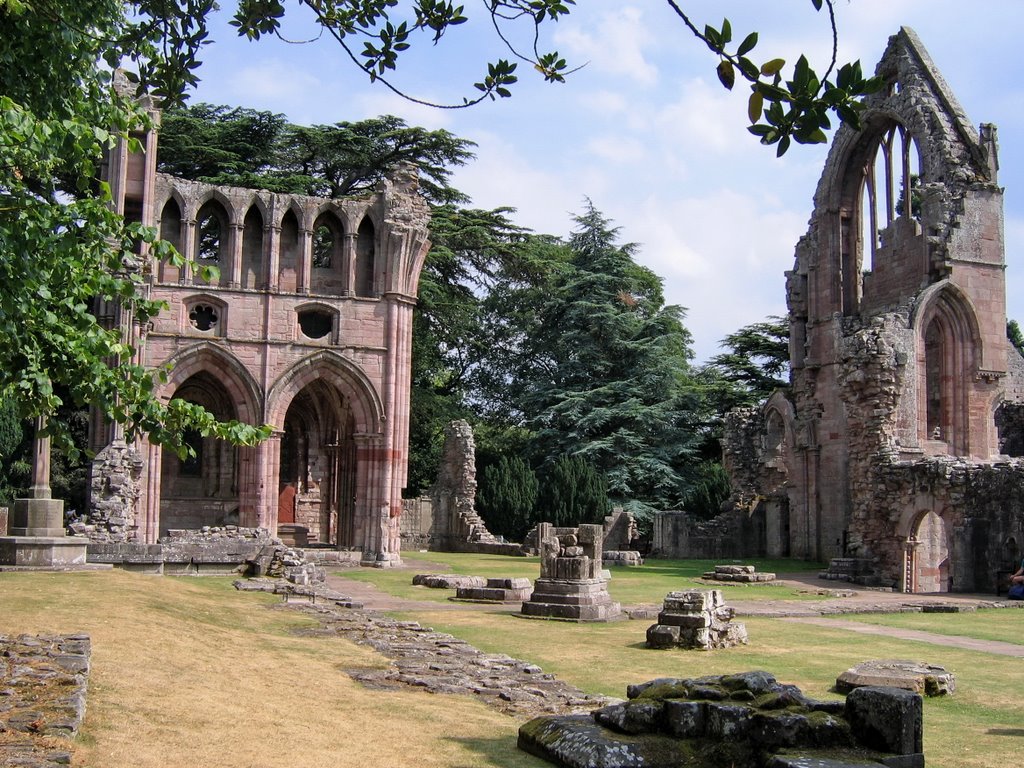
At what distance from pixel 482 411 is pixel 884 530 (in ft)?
80.7

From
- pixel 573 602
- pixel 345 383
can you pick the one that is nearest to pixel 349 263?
pixel 345 383

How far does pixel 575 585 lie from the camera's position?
53.1 ft

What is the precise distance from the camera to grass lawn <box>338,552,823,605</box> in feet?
66.2

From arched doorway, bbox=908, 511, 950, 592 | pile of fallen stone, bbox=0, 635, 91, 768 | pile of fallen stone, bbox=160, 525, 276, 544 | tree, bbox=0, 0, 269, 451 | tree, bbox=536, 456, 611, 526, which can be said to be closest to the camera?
pile of fallen stone, bbox=0, 635, 91, 768

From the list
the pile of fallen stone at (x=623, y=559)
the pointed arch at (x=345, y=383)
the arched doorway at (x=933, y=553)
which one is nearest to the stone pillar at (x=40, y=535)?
the pointed arch at (x=345, y=383)

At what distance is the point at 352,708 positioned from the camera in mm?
7848

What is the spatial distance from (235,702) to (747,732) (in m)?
3.63

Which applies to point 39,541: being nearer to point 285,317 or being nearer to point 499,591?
point 499,591

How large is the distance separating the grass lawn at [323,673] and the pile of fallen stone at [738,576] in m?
6.53

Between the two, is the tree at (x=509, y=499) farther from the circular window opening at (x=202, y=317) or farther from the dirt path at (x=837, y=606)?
the dirt path at (x=837, y=606)

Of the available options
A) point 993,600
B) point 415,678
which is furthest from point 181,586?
point 993,600

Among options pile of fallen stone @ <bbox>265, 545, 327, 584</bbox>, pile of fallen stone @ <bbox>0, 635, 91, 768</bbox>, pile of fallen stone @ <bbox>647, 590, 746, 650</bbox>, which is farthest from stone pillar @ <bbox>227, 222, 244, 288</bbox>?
pile of fallen stone @ <bbox>0, 635, 91, 768</bbox>

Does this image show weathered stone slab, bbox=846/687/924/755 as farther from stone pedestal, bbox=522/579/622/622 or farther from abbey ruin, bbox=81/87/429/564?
abbey ruin, bbox=81/87/429/564

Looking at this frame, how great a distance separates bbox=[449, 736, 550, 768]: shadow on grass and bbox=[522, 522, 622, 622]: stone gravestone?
28.9 feet
